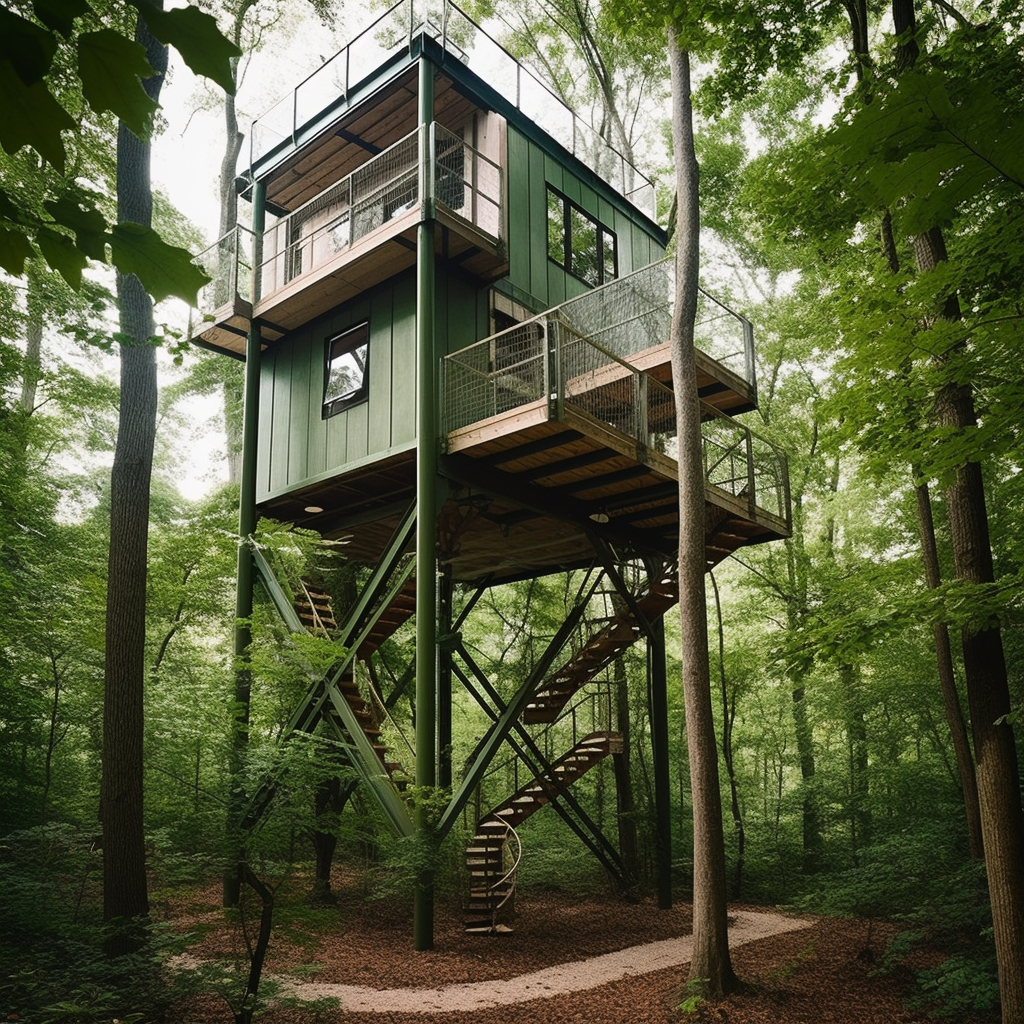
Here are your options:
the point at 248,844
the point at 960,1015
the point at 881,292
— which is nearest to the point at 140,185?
the point at 248,844

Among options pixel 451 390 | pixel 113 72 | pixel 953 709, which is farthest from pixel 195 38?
pixel 953 709

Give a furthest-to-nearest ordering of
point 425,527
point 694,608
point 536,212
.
Answer: point 536,212 < point 425,527 < point 694,608

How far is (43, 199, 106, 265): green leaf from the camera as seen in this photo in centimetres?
183

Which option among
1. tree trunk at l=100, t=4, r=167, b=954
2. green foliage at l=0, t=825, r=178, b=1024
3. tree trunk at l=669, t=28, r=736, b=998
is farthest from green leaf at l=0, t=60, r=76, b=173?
tree trunk at l=669, t=28, r=736, b=998

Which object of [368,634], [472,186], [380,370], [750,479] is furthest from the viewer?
[750,479]

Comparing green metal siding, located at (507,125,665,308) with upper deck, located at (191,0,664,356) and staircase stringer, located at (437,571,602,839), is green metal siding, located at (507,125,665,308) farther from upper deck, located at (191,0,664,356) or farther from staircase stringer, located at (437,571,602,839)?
staircase stringer, located at (437,571,602,839)

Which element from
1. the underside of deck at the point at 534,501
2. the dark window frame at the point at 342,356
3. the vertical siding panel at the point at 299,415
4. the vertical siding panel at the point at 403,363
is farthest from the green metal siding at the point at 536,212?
the vertical siding panel at the point at 299,415

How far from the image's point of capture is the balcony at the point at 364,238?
12.2 meters

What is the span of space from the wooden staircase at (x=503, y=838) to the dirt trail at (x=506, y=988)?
76 cm

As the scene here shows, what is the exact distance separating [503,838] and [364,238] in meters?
9.51

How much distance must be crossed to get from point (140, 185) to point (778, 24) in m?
7.68

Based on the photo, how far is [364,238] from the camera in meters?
12.4

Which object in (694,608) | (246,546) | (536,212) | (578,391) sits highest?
(536,212)

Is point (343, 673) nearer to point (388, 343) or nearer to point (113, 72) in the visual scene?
point (388, 343)
